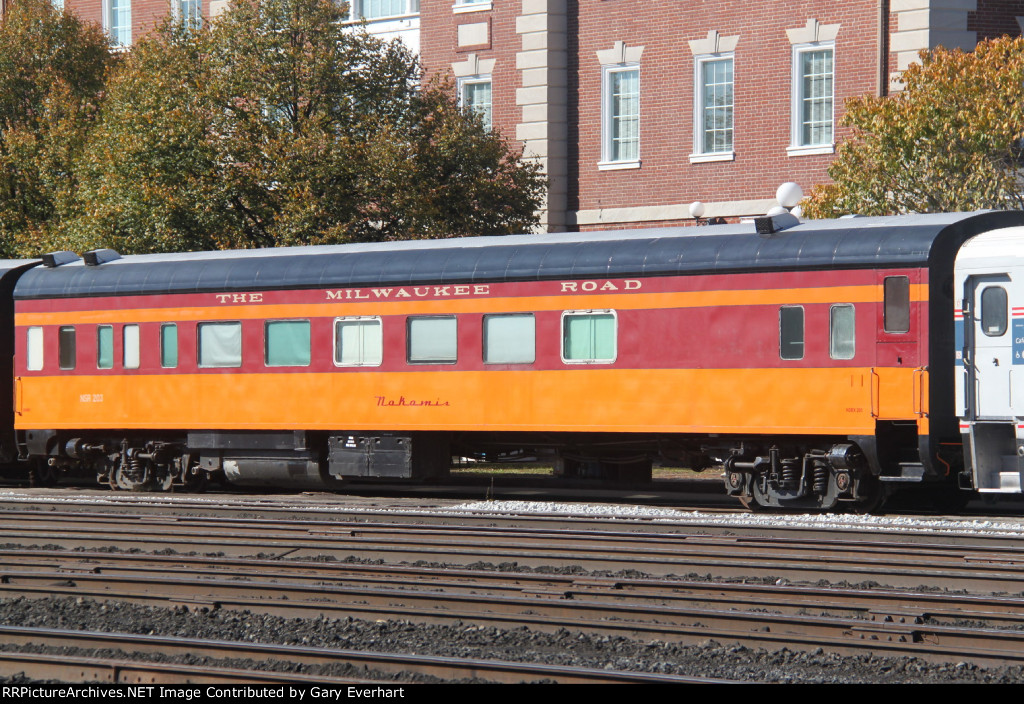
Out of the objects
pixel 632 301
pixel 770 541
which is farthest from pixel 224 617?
pixel 632 301

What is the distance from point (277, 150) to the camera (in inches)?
930

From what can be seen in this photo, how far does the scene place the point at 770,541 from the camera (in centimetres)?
1370

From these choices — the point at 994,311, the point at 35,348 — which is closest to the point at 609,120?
the point at 35,348

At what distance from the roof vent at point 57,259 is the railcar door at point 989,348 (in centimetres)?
1393

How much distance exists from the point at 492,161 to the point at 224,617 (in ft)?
53.9

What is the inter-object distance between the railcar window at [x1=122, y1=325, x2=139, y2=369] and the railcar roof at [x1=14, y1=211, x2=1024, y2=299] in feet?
1.83

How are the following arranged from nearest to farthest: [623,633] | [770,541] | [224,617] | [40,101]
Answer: [623,633] < [224,617] < [770,541] < [40,101]

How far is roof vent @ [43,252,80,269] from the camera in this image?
22.1 metres

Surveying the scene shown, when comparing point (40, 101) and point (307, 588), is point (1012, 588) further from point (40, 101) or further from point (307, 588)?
point (40, 101)

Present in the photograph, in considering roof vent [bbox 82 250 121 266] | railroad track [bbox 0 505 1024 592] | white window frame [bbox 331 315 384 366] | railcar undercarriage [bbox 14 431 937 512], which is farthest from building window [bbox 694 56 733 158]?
railroad track [bbox 0 505 1024 592]

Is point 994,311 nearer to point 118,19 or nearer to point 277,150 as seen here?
point 277,150

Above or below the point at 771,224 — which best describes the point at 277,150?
above

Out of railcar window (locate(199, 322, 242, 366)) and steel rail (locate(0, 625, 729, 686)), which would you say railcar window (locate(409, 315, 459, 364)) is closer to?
railcar window (locate(199, 322, 242, 366))

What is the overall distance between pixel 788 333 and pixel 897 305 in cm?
134
